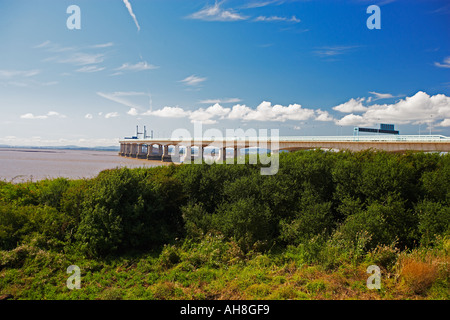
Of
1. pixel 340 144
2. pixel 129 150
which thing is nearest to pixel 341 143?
pixel 340 144

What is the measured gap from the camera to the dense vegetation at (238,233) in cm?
812

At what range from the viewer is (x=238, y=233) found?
424 inches

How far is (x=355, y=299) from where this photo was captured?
7.15 m

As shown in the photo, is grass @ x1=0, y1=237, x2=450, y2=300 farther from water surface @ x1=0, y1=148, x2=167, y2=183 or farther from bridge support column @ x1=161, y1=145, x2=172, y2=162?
bridge support column @ x1=161, y1=145, x2=172, y2=162

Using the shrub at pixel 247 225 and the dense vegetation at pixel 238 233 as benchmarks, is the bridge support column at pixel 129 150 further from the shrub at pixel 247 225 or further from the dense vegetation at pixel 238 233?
the shrub at pixel 247 225

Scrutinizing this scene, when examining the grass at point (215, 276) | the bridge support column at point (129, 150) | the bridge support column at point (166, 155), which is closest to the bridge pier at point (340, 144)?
the grass at point (215, 276)

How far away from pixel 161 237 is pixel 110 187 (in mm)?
3165

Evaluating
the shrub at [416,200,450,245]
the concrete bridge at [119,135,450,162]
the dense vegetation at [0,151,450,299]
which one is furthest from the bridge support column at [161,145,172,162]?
the shrub at [416,200,450,245]

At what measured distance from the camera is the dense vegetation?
812 cm

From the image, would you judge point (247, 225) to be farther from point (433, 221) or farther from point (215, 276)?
point (433, 221)

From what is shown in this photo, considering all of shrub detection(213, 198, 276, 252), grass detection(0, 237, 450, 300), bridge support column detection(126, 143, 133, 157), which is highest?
A: bridge support column detection(126, 143, 133, 157)

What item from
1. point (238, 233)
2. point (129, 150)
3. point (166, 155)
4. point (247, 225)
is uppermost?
point (129, 150)

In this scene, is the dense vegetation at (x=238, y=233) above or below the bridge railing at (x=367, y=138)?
below
